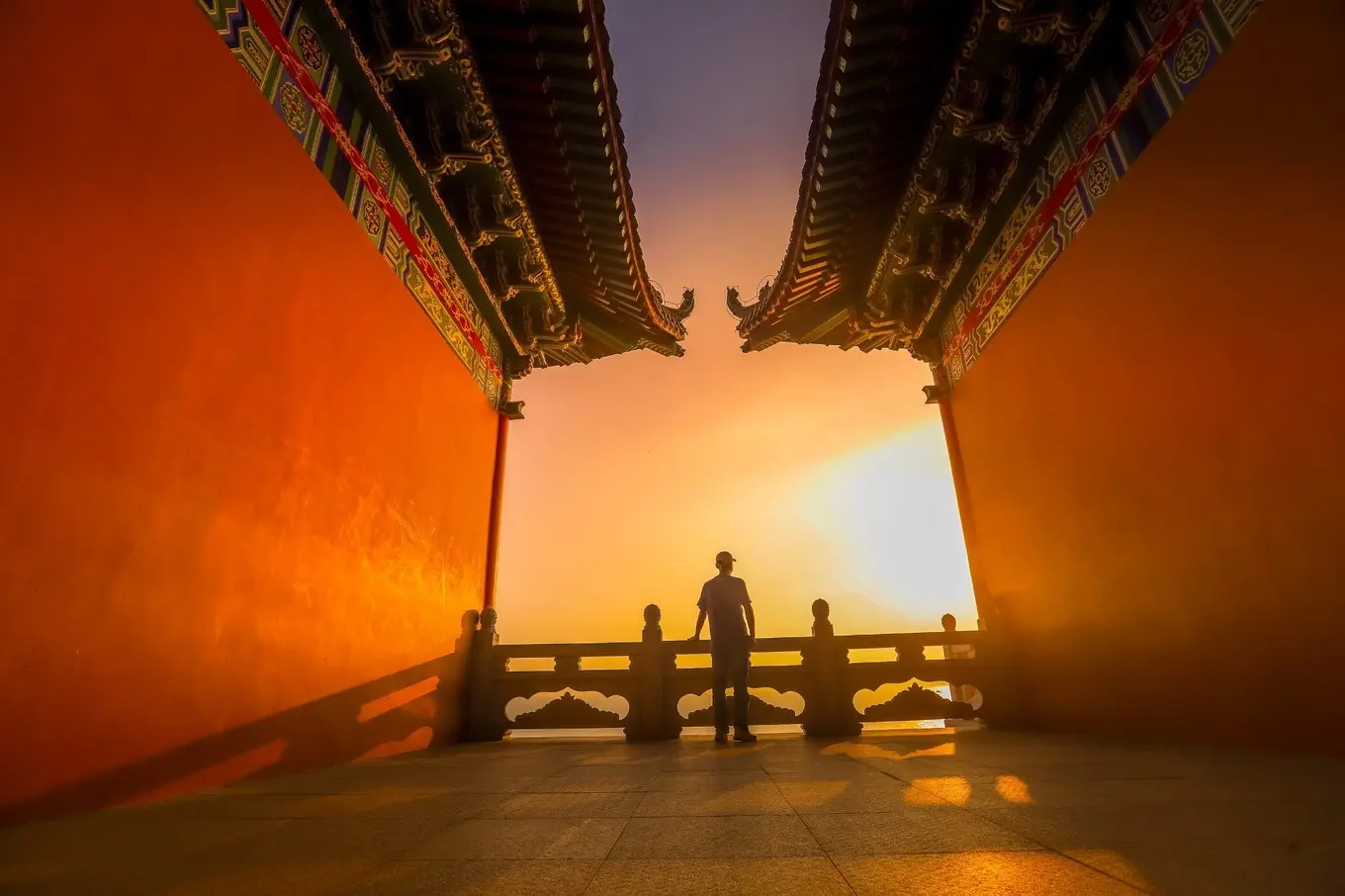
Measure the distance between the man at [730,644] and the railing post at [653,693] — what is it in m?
0.74

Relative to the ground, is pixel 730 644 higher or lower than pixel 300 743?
higher

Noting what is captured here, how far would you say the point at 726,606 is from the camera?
18.3 feet

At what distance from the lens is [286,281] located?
3.60 m

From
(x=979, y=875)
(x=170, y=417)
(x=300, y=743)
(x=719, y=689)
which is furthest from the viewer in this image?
(x=719, y=689)

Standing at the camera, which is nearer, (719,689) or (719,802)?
(719,802)

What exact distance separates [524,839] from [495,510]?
5.53 m

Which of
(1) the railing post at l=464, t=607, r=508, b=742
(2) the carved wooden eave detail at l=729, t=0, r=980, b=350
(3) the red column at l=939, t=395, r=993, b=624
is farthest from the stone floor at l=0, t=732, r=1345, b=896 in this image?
(2) the carved wooden eave detail at l=729, t=0, r=980, b=350

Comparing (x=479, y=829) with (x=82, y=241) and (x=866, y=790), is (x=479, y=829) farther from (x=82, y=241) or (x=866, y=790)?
(x=82, y=241)

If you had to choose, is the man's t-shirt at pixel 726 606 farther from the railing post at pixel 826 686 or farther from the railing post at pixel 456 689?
the railing post at pixel 456 689

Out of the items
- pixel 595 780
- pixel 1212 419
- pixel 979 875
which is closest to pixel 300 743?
pixel 595 780

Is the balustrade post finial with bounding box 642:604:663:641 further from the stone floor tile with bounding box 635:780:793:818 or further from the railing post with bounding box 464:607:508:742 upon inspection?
the stone floor tile with bounding box 635:780:793:818

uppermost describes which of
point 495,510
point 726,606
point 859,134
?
point 859,134

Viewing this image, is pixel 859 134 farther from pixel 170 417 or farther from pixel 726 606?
pixel 170 417

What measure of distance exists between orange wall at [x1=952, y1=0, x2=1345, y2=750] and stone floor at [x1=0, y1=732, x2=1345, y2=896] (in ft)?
2.48
